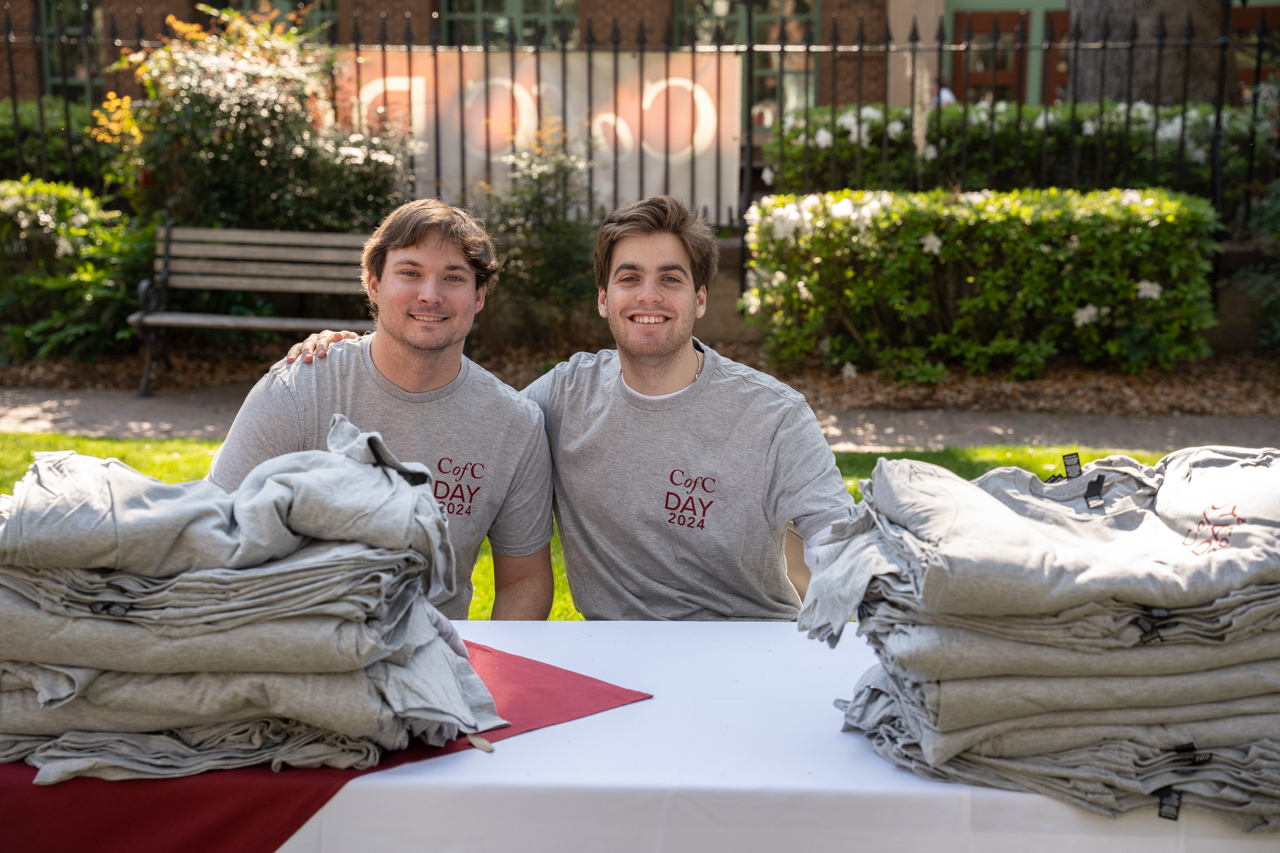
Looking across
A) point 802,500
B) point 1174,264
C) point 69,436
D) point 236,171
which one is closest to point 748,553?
point 802,500

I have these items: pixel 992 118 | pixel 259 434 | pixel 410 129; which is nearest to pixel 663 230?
pixel 259 434

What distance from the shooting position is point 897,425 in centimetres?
636

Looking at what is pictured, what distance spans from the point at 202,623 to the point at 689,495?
1279 mm

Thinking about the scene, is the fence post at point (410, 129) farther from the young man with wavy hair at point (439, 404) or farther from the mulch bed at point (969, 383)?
the young man with wavy hair at point (439, 404)

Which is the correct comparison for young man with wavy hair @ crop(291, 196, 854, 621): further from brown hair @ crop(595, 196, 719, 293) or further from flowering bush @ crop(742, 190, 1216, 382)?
flowering bush @ crop(742, 190, 1216, 382)

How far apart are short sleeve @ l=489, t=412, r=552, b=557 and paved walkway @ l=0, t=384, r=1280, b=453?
3509 mm

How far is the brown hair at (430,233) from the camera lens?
2430 mm

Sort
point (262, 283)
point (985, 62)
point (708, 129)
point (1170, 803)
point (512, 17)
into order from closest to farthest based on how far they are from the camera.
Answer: point (1170, 803), point (262, 283), point (708, 129), point (512, 17), point (985, 62)

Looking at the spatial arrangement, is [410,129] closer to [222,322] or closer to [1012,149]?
[222,322]

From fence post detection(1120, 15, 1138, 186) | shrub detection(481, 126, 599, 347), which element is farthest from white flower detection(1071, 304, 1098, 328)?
shrub detection(481, 126, 599, 347)

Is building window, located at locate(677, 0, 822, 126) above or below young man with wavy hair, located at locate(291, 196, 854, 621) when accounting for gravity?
above

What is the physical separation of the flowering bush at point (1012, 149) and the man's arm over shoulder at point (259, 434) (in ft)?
21.2

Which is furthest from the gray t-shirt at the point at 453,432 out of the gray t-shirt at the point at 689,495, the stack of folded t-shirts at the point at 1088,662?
the stack of folded t-shirts at the point at 1088,662

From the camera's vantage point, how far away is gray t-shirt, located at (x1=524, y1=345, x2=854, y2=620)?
8.07 feet
